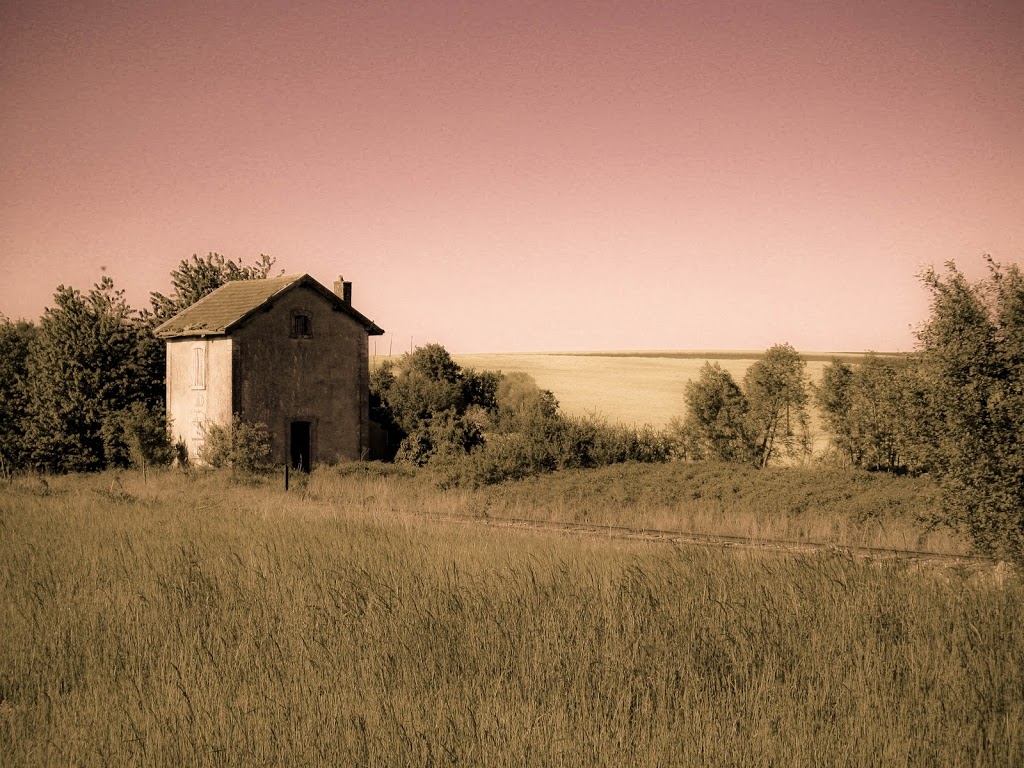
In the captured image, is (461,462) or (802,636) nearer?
(802,636)

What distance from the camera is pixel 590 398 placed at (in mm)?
71562

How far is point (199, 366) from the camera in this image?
29.6 m

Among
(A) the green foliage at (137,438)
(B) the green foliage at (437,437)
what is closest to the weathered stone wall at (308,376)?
(B) the green foliage at (437,437)

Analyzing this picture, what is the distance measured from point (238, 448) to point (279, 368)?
3.81 m

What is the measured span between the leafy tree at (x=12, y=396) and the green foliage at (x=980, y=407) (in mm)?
30130

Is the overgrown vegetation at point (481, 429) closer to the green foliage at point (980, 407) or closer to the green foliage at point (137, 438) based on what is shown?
the green foliage at point (137, 438)

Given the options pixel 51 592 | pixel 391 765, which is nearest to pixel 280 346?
pixel 51 592

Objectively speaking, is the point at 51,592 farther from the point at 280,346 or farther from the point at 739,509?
the point at 280,346

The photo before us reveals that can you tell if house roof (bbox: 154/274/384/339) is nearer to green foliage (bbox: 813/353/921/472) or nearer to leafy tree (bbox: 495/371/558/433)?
leafy tree (bbox: 495/371/558/433)

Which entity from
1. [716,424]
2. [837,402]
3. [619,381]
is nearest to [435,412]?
[716,424]

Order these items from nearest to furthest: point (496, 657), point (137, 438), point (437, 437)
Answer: point (496, 657) < point (137, 438) < point (437, 437)

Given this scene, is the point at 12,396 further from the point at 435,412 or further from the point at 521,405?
the point at 521,405

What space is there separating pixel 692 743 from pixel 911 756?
3.93 feet

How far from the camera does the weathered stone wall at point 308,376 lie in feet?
93.7
